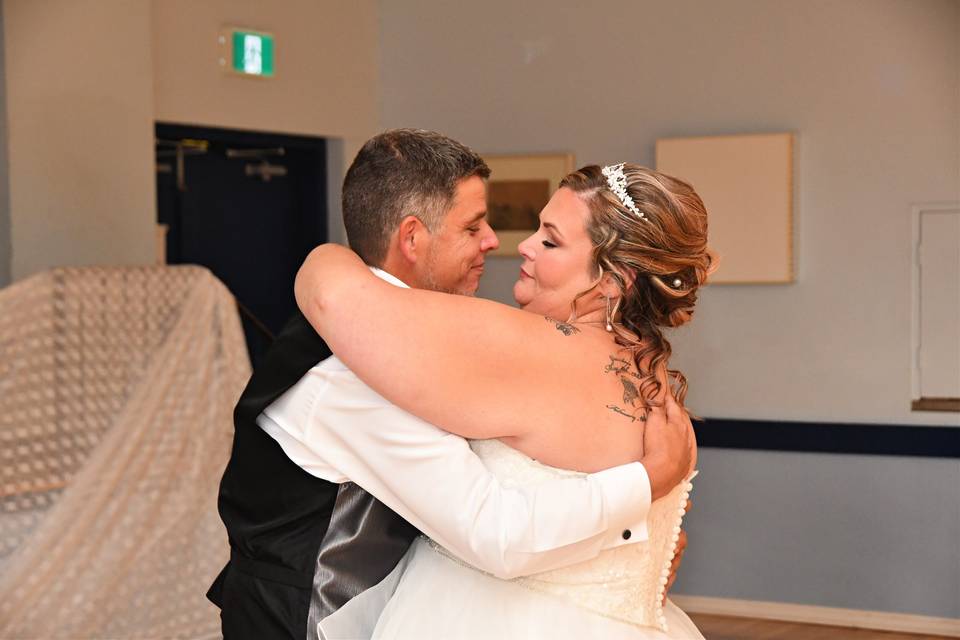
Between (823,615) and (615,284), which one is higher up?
(615,284)

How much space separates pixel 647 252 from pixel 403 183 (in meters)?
0.41

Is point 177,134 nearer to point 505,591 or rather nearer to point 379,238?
point 379,238

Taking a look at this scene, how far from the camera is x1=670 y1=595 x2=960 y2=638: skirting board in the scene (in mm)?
5262

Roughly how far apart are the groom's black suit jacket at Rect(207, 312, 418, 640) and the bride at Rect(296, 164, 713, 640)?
0.24 ft

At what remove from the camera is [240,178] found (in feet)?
19.0

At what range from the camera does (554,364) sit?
5.55ft

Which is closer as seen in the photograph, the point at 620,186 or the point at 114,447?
the point at 620,186

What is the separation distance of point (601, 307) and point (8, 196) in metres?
3.11

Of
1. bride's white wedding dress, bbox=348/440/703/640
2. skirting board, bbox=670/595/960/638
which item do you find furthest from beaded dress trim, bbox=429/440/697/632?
skirting board, bbox=670/595/960/638

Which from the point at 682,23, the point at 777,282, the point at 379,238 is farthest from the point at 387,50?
the point at 379,238

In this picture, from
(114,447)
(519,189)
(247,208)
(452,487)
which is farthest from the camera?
(519,189)

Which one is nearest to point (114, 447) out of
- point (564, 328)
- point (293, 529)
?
point (293, 529)

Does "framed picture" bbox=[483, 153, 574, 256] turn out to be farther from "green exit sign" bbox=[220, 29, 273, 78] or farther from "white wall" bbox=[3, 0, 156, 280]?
"white wall" bbox=[3, 0, 156, 280]

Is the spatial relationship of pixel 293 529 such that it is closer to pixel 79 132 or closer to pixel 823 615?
pixel 79 132
